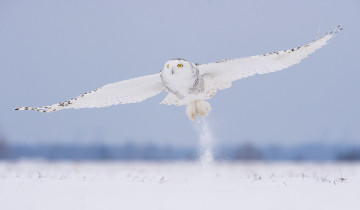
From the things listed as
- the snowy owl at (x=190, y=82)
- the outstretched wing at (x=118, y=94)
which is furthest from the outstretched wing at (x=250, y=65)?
the outstretched wing at (x=118, y=94)

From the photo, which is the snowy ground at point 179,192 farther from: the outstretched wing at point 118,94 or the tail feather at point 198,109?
the outstretched wing at point 118,94

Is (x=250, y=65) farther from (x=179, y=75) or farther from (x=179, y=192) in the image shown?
(x=179, y=192)

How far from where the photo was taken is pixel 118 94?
11344mm

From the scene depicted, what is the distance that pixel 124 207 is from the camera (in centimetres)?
772

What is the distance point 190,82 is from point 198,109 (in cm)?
84

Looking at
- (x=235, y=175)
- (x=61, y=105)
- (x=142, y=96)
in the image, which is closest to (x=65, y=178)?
(x=61, y=105)

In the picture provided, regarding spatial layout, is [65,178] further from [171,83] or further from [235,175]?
[235,175]

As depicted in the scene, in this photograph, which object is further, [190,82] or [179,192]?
[190,82]

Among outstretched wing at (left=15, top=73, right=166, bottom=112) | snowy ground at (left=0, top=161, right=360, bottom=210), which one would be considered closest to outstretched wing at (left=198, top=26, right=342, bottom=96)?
outstretched wing at (left=15, top=73, right=166, bottom=112)

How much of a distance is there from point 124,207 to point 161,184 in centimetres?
266

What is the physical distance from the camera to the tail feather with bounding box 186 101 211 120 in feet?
35.2

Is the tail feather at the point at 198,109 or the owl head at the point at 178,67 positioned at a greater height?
the owl head at the point at 178,67

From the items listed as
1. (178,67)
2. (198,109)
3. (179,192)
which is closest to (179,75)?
(178,67)

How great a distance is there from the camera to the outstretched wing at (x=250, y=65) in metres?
9.85
